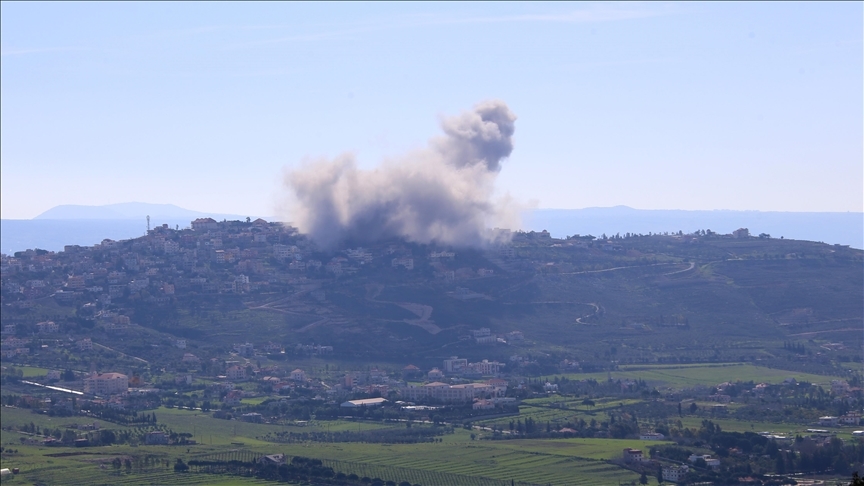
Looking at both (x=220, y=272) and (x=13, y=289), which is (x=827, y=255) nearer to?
(x=220, y=272)

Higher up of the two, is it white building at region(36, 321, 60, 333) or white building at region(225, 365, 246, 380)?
white building at region(36, 321, 60, 333)

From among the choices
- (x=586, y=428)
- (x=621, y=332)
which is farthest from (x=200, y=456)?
(x=621, y=332)

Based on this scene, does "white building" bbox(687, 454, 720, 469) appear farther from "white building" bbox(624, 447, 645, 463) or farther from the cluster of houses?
the cluster of houses

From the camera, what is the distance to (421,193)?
295 feet

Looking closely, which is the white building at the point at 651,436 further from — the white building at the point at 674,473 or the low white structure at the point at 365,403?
the low white structure at the point at 365,403

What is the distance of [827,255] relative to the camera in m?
89.9

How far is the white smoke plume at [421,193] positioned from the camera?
9050cm

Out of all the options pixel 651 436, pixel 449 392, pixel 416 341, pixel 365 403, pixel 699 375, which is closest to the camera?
pixel 651 436

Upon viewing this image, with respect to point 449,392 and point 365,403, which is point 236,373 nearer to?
point 365,403

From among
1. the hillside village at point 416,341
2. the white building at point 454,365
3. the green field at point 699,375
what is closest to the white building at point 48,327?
the hillside village at point 416,341

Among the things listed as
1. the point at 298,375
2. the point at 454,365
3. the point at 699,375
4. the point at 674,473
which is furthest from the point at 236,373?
the point at 674,473

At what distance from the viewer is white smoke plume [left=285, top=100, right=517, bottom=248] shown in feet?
297

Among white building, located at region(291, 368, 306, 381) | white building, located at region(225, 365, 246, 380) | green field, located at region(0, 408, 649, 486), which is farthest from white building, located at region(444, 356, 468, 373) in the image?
green field, located at region(0, 408, 649, 486)

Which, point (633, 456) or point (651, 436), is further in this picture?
point (651, 436)
